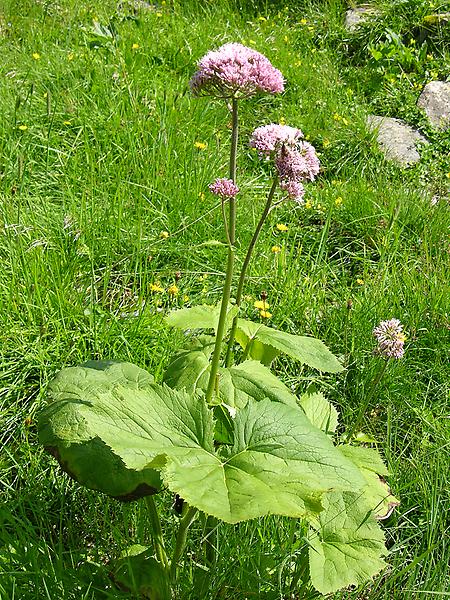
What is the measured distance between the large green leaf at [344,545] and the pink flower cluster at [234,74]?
3.29ft

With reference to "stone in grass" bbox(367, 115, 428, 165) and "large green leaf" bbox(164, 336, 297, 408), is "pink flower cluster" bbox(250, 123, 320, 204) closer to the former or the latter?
"large green leaf" bbox(164, 336, 297, 408)

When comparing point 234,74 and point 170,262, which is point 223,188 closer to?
point 234,74

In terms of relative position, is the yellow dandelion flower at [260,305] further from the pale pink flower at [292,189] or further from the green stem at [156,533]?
the green stem at [156,533]

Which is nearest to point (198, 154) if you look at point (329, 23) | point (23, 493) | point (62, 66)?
point (62, 66)

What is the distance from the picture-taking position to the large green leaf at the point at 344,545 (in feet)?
4.94

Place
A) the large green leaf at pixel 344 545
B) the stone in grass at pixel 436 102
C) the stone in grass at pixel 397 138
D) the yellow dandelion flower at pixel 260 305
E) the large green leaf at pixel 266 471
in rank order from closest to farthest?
1. the large green leaf at pixel 266 471
2. the large green leaf at pixel 344 545
3. the yellow dandelion flower at pixel 260 305
4. the stone in grass at pixel 397 138
5. the stone in grass at pixel 436 102

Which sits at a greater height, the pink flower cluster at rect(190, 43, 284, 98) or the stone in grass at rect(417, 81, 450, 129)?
the pink flower cluster at rect(190, 43, 284, 98)

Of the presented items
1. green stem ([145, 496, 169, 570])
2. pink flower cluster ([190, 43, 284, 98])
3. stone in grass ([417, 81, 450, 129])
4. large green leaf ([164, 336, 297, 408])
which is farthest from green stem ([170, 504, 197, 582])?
stone in grass ([417, 81, 450, 129])

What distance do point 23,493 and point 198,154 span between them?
7.56ft

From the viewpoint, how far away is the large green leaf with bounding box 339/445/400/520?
1.74 m

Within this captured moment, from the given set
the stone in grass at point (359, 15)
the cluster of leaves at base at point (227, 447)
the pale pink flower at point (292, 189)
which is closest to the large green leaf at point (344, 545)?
the cluster of leaves at base at point (227, 447)

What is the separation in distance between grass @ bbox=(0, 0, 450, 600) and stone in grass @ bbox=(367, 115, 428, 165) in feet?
0.36

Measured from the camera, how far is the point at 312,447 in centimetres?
136

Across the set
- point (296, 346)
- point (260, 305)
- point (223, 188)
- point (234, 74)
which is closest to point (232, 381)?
point (296, 346)
